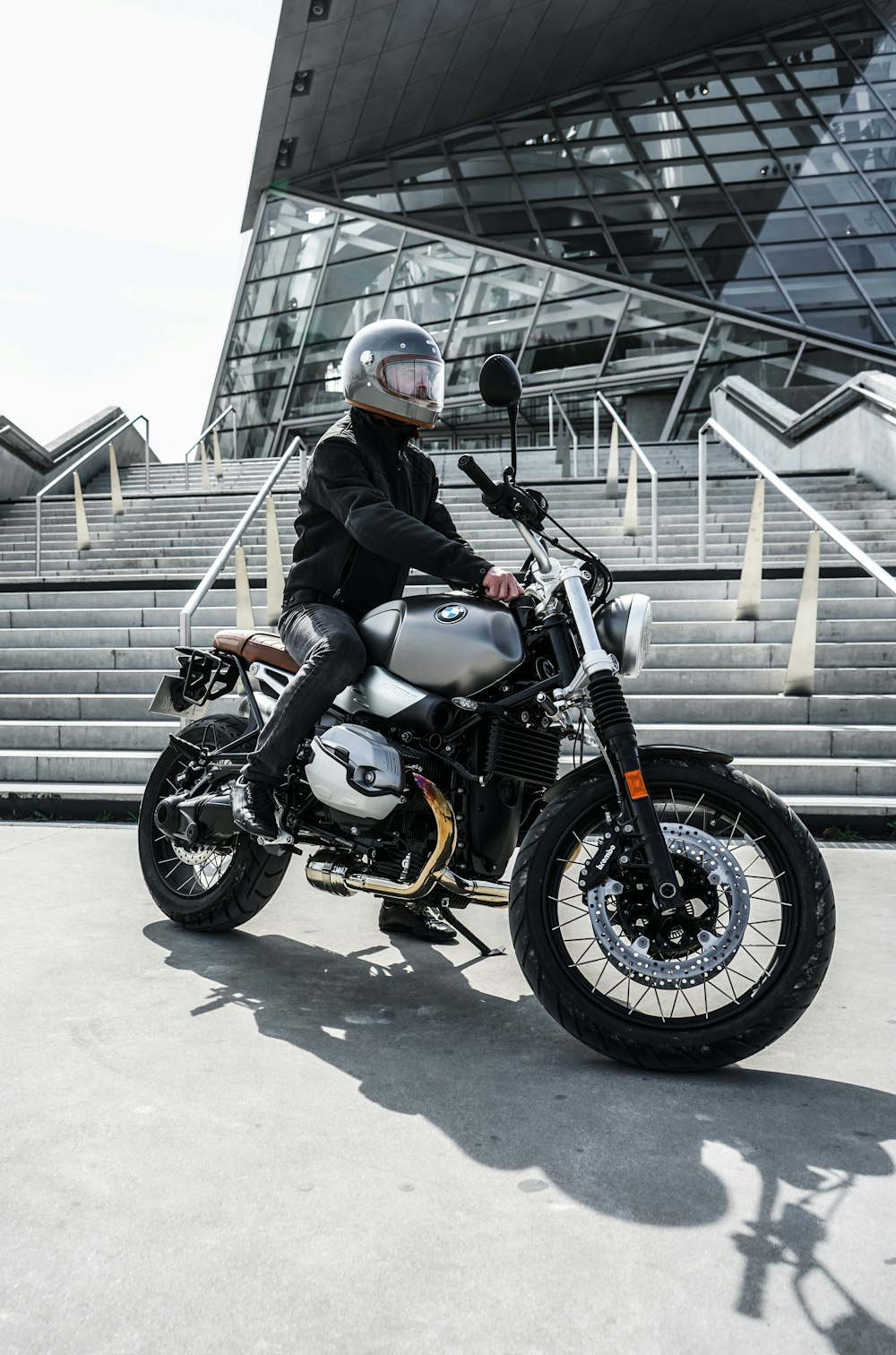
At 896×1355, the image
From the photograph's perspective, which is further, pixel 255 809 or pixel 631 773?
pixel 255 809

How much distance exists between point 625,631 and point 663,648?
445cm

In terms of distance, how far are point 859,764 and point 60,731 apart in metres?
4.64

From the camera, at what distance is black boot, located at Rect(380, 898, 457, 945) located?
151 inches

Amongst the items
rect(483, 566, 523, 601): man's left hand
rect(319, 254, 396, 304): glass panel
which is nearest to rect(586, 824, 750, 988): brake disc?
rect(483, 566, 523, 601): man's left hand

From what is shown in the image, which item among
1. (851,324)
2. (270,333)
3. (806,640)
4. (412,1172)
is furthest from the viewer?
(270,333)

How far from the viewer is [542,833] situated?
A: 275 centimetres

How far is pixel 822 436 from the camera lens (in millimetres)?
13789

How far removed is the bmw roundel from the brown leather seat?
2.41ft

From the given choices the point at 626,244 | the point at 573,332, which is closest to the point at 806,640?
the point at 573,332

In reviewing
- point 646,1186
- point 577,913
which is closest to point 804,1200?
point 646,1186

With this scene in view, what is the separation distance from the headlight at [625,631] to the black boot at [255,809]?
116cm

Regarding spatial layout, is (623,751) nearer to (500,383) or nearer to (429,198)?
(500,383)

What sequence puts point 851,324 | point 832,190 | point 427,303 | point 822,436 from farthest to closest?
point 427,303, point 832,190, point 851,324, point 822,436

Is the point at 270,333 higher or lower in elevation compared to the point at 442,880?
higher
